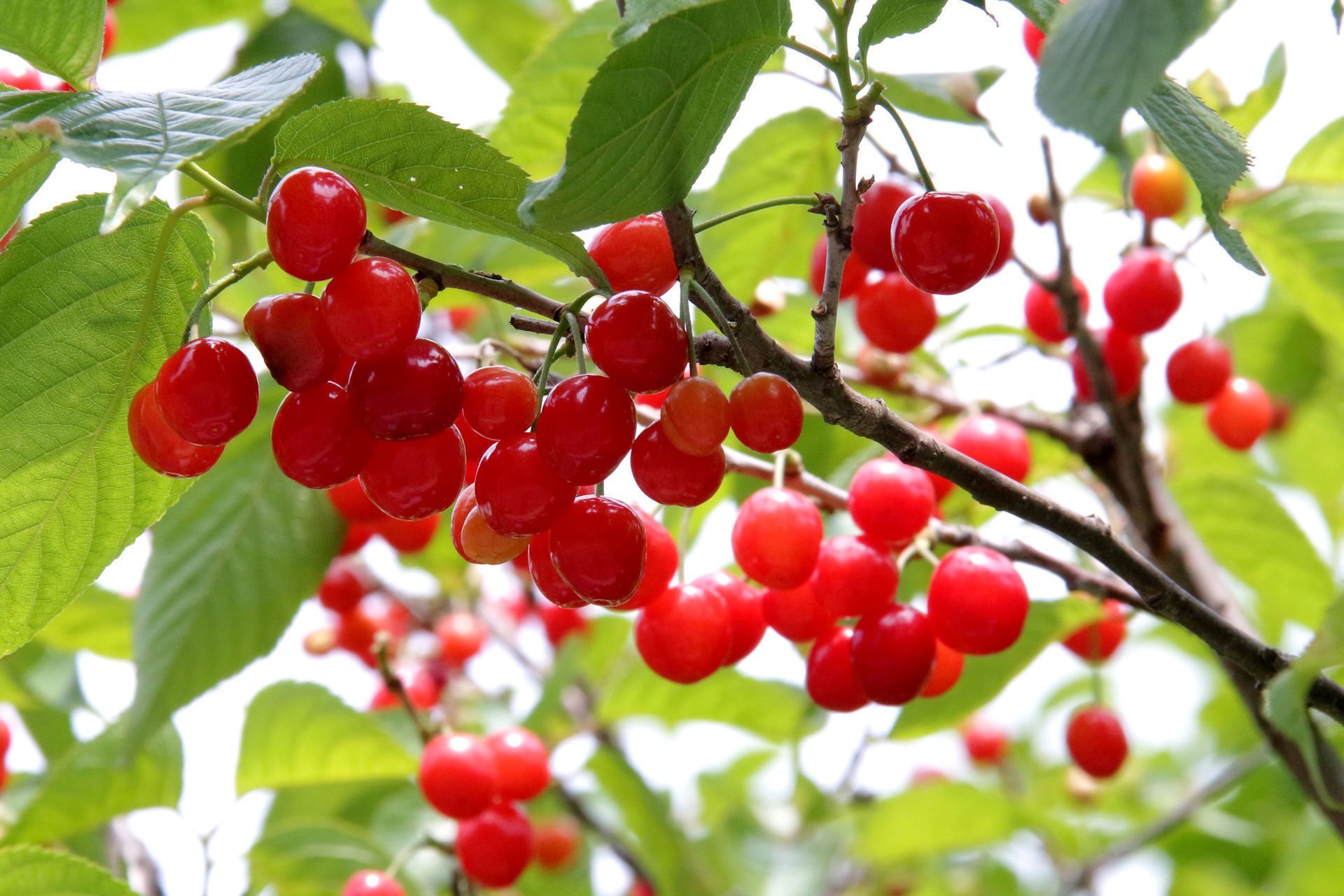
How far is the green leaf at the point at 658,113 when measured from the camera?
2.95 ft

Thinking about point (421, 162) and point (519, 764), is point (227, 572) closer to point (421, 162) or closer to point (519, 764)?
point (519, 764)

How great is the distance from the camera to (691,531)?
2273mm

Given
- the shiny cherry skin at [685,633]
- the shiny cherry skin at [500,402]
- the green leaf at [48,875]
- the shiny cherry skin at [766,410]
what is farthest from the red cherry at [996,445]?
the green leaf at [48,875]

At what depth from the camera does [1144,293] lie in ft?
6.69

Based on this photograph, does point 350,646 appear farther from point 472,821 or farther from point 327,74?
point 327,74

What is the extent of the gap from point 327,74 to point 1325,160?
237 centimetres

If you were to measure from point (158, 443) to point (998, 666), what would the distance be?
55.4 inches

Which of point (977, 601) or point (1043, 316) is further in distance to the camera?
point (1043, 316)

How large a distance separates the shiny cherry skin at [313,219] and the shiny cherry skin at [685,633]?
0.66m

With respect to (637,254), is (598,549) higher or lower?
lower

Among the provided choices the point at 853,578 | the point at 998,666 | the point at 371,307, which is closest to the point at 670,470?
the point at 371,307

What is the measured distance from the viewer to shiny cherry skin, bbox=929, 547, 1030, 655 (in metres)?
1.38

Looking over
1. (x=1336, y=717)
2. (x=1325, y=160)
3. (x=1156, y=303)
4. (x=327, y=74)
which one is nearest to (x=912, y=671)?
(x=1336, y=717)

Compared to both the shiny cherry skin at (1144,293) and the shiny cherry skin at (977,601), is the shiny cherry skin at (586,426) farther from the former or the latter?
the shiny cherry skin at (1144,293)
